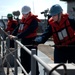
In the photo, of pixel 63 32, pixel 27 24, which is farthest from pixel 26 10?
pixel 63 32

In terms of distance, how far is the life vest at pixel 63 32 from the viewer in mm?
5801

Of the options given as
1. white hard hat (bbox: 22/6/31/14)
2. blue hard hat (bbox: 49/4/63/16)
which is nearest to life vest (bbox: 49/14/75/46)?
blue hard hat (bbox: 49/4/63/16)

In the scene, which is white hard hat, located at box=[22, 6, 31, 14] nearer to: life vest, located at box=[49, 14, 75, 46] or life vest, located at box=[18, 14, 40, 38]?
life vest, located at box=[18, 14, 40, 38]

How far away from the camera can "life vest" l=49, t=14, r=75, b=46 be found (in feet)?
19.0

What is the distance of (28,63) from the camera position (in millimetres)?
7258

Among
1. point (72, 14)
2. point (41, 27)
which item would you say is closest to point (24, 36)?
point (41, 27)

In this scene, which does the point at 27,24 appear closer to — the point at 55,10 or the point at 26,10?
the point at 26,10

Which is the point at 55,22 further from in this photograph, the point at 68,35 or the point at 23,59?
the point at 23,59

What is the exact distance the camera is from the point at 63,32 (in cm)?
587

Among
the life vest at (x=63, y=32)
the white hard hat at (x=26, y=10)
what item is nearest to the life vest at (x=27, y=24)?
the white hard hat at (x=26, y=10)

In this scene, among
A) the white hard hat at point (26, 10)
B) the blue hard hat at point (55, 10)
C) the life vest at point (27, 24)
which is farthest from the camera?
the life vest at point (27, 24)

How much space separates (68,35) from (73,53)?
33cm

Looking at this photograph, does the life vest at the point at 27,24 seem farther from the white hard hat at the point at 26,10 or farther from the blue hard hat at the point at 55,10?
the blue hard hat at the point at 55,10

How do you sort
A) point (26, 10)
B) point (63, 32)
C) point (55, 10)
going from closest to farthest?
point (55, 10) → point (63, 32) → point (26, 10)
